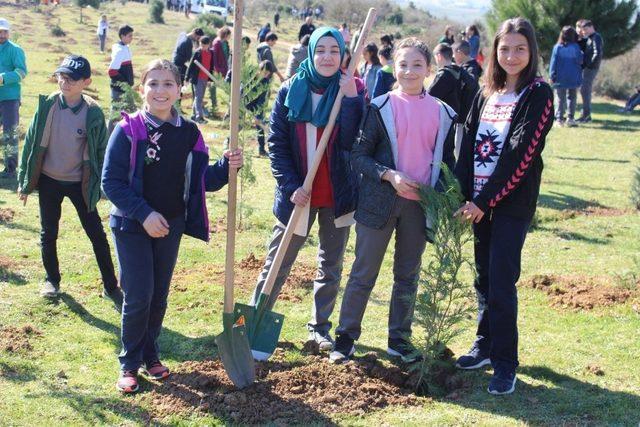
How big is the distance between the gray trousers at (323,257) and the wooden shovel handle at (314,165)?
29 centimetres

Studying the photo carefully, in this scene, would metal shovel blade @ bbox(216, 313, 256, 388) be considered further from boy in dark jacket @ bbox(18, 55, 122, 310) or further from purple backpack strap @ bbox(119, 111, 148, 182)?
boy in dark jacket @ bbox(18, 55, 122, 310)

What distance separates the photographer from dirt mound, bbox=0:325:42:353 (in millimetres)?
5500

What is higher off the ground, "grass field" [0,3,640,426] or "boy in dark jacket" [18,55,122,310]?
"boy in dark jacket" [18,55,122,310]

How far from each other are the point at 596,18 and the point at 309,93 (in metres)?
19.6

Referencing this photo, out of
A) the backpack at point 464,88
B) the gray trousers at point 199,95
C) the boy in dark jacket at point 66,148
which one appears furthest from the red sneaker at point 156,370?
the gray trousers at point 199,95

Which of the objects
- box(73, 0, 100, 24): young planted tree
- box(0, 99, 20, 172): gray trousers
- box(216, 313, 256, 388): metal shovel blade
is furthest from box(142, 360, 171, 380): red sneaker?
box(73, 0, 100, 24): young planted tree

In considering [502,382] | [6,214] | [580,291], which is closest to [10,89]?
[6,214]

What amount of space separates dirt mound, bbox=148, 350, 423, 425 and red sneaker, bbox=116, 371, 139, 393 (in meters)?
0.12

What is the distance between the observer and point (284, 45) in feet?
130

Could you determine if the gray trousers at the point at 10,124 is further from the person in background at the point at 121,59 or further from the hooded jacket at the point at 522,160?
the hooded jacket at the point at 522,160

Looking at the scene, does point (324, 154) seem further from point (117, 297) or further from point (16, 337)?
point (16, 337)

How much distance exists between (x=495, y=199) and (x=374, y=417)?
1430mm

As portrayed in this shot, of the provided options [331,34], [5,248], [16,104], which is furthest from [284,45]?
[331,34]

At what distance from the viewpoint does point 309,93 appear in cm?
508
